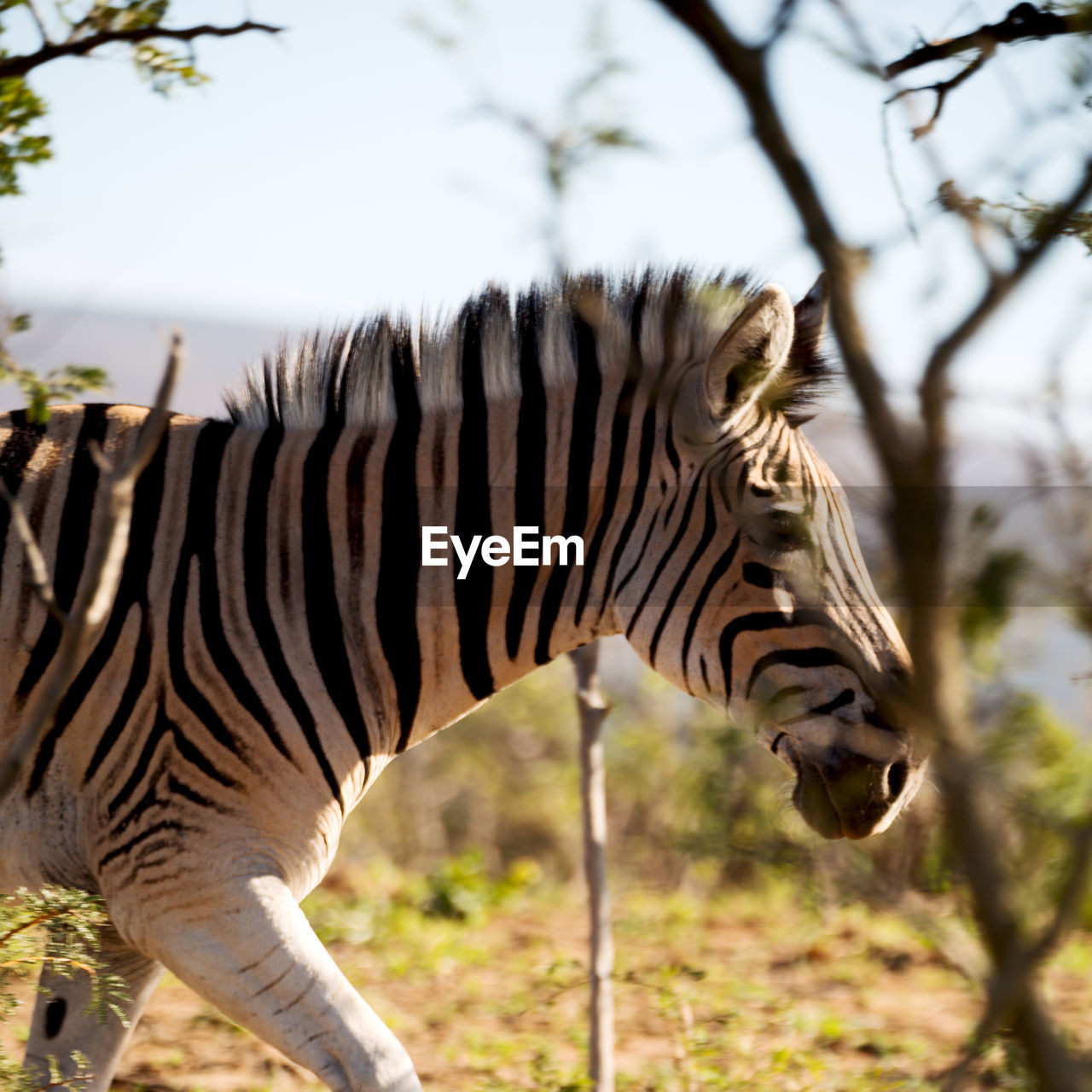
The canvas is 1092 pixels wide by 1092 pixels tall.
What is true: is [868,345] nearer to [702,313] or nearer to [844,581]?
[844,581]

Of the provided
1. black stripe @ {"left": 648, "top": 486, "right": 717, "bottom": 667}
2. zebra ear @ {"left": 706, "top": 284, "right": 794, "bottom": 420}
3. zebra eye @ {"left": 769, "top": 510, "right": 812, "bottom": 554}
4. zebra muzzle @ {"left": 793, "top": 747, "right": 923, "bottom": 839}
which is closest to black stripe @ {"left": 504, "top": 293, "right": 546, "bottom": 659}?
black stripe @ {"left": 648, "top": 486, "right": 717, "bottom": 667}

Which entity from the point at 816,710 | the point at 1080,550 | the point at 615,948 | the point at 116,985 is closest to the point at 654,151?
the point at 1080,550

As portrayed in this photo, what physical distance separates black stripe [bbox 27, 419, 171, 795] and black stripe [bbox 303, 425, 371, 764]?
415mm

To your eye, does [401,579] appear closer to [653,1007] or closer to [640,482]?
[640,482]

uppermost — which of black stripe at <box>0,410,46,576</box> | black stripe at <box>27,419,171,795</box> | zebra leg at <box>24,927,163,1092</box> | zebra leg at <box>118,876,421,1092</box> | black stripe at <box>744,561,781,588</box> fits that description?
black stripe at <box>0,410,46,576</box>

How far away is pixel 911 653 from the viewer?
52.9 inches

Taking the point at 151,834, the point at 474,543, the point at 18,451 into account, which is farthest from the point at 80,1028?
the point at 474,543

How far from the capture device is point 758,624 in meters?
2.81

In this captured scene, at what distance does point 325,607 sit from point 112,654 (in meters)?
0.56

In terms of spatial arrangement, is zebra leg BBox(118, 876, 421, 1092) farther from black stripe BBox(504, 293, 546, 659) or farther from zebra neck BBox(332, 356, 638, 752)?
black stripe BBox(504, 293, 546, 659)

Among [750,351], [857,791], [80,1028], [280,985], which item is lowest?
[80,1028]

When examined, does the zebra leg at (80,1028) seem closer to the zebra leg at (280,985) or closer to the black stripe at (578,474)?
the zebra leg at (280,985)

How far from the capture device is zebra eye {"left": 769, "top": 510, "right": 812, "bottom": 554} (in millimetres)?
2807

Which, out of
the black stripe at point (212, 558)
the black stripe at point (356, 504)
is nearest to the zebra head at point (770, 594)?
the black stripe at point (356, 504)
